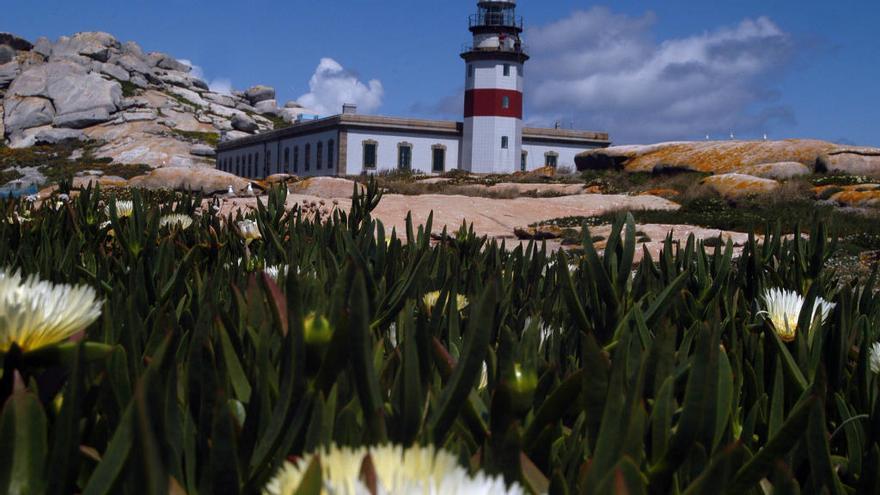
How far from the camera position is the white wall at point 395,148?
43.5 meters

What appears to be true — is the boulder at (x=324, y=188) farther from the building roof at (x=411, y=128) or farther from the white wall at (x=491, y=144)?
the building roof at (x=411, y=128)

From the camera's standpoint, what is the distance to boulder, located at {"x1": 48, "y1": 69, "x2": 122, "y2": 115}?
6706 cm

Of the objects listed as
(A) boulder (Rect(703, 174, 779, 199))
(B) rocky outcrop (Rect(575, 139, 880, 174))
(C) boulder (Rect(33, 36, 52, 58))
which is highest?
(C) boulder (Rect(33, 36, 52, 58))

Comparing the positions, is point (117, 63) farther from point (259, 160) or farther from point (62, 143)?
point (259, 160)

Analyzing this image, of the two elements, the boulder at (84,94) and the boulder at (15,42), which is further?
the boulder at (15,42)

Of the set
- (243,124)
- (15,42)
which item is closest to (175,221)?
(243,124)

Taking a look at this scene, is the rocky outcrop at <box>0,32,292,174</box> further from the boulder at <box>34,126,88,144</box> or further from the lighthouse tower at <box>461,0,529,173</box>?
the lighthouse tower at <box>461,0,529,173</box>

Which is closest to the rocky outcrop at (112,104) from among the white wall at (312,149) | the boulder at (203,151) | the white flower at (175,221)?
the boulder at (203,151)

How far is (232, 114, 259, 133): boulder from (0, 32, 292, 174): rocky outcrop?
84 mm

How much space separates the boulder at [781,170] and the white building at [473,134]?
20.4 m

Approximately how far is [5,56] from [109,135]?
71.8 feet

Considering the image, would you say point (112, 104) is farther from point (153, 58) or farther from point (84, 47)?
point (153, 58)

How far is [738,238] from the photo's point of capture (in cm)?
1121

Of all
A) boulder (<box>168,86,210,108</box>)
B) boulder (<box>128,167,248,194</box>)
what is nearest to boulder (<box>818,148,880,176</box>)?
boulder (<box>128,167,248,194</box>)
